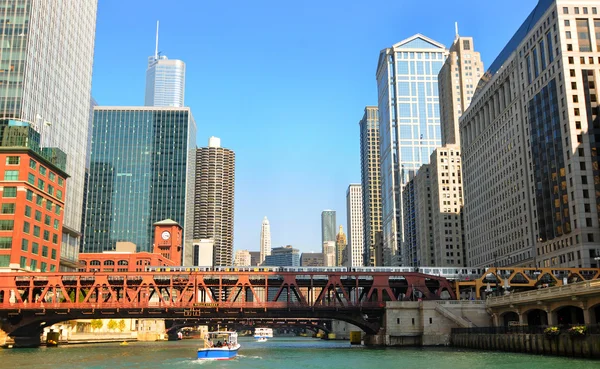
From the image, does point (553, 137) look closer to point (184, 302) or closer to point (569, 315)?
point (569, 315)

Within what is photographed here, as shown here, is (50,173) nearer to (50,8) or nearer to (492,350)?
(50,8)

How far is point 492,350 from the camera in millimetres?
89062

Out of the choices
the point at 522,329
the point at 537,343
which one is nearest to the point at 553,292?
the point at 522,329

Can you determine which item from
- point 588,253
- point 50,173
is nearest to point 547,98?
point 588,253

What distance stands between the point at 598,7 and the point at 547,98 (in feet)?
79.1

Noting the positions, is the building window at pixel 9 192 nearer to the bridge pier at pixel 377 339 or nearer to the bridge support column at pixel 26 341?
the bridge support column at pixel 26 341

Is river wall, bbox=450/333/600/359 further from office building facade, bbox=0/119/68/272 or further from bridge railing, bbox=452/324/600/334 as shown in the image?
office building facade, bbox=0/119/68/272

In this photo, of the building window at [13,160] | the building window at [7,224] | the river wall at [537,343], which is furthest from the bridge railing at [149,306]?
the building window at [13,160]

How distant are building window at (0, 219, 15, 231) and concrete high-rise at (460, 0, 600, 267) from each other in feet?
325

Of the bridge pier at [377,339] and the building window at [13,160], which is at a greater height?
the building window at [13,160]

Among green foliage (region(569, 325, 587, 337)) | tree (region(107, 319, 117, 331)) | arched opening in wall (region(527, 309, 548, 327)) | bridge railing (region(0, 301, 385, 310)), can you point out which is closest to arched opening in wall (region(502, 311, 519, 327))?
arched opening in wall (region(527, 309, 548, 327))

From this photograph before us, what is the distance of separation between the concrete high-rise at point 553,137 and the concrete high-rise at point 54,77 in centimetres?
11306

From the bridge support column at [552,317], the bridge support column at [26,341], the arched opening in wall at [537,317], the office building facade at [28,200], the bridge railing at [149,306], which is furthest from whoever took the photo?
the office building facade at [28,200]

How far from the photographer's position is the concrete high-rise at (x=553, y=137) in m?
138
